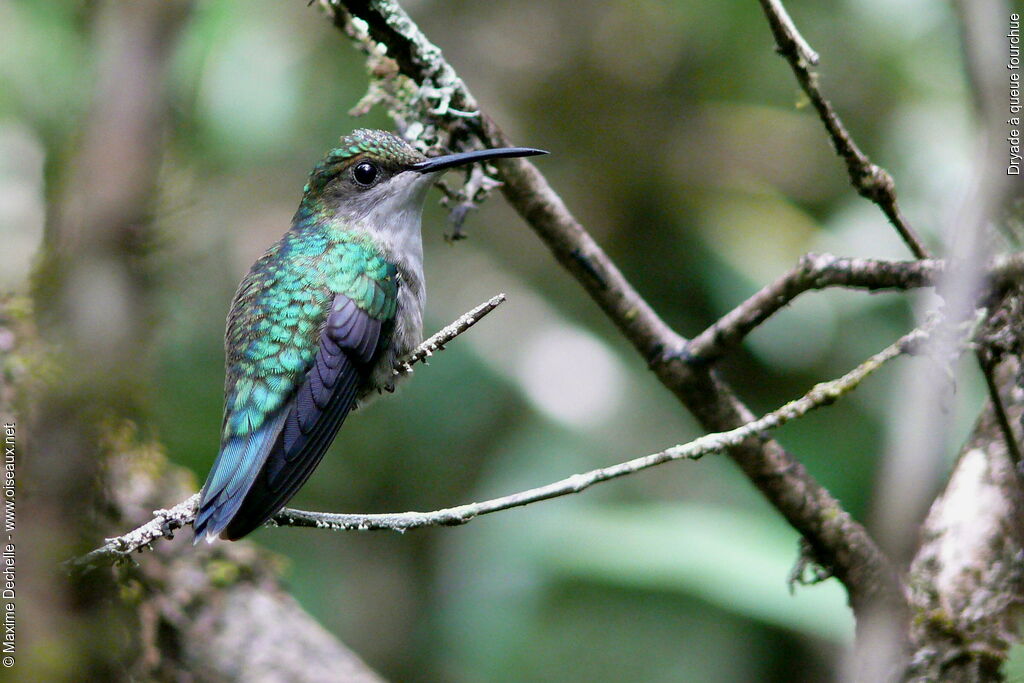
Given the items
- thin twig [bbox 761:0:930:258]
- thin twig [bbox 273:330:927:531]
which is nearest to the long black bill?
thin twig [bbox 761:0:930:258]

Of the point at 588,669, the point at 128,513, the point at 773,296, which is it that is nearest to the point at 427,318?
the point at 588,669

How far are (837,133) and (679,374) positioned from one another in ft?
2.24

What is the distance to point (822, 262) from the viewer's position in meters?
2.19

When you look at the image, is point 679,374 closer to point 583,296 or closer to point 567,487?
point 567,487

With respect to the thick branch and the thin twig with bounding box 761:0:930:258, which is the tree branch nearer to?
the thin twig with bounding box 761:0:930:258

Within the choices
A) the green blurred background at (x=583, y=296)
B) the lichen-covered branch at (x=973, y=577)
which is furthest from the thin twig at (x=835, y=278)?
the green blurred background at (x=583, y=296)

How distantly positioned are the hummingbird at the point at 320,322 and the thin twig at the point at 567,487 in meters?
0.11

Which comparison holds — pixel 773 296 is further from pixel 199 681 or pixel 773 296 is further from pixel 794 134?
pixel 794 134

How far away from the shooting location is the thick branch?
246cm

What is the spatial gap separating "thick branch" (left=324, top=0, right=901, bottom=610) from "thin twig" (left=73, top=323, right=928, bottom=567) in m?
0.50

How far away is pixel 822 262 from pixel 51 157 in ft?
10.1

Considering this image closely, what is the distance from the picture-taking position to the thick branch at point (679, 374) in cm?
246

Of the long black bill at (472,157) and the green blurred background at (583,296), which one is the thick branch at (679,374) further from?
the green blurred background at (583,296)

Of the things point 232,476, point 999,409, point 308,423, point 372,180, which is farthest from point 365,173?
point 999,409
